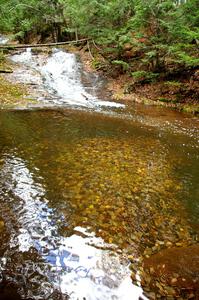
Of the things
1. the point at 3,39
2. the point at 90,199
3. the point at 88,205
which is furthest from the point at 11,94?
the point at 3,39

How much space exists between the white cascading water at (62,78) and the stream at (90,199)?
2389mm

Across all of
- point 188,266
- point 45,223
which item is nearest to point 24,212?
point 45,223

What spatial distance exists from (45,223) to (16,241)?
65cm

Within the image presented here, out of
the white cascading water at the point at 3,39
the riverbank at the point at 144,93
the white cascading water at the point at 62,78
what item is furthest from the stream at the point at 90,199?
the white cascading water at the point at 3,39

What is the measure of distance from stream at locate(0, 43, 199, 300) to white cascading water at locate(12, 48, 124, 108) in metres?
2.39

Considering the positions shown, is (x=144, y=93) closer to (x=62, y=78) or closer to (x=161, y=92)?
(x=161, y=92)

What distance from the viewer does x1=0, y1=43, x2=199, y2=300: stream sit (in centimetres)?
Answer: 378

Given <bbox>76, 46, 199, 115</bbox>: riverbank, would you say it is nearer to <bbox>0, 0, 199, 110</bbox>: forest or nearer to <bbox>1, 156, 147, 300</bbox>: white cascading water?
<bbox>0, 0, 199, 110</bbox>: forest

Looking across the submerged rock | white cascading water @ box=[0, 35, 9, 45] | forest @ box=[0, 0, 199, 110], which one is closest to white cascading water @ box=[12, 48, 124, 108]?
forest @ box=[0, 0, 199, 110]

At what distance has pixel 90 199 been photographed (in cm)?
571

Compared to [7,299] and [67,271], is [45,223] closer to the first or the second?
[67,271]

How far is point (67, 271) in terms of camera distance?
383 centimetres

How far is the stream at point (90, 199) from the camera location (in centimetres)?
378

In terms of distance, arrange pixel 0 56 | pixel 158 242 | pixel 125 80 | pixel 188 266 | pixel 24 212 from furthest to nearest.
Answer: pixel 0 56, pixel 125 80, pixel 24 212, pixel 158 242, pixel 188 266
